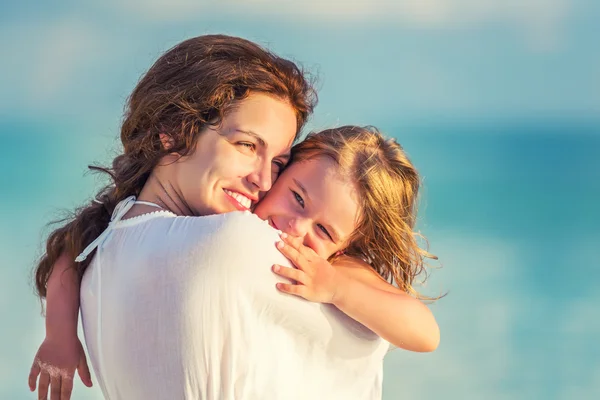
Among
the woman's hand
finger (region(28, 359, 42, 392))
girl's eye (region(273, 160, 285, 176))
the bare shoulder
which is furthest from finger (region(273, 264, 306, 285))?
finger (region(28, 359, 42, 392))

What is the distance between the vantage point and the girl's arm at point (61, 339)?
85.3 inches

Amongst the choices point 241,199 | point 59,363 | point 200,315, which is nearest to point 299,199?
point 241,199

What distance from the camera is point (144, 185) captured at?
223 cm

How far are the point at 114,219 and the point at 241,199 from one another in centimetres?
34

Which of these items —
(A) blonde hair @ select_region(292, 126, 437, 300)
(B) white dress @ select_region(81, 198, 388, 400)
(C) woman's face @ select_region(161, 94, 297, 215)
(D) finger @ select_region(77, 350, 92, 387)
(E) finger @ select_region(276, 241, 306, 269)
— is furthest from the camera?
(A) blonde hair @ select_region(292, 126, 437, 300)

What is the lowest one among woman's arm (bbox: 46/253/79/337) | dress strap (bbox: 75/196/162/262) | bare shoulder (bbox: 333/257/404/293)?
woman's arm (bbox: 46/253/79/337)

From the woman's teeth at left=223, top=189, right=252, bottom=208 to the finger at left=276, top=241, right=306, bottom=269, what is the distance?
35 centimetres

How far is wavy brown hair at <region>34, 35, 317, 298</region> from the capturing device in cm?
219

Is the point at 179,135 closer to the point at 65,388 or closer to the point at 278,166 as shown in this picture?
the point at 278,166

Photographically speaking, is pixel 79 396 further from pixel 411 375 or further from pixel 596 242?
pixel 596 242

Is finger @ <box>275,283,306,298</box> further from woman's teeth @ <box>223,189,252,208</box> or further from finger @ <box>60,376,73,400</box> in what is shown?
finger @ <box>60,376,73,400</box>

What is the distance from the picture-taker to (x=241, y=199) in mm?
2236

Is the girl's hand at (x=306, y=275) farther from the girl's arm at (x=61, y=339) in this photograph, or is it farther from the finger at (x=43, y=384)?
the finger at (x=43, y=384)

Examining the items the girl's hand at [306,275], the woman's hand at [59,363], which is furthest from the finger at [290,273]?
the woman's hand at [59,363]
